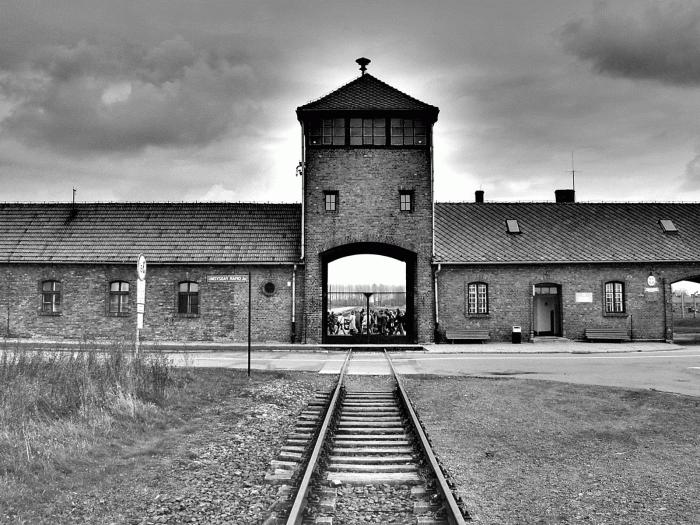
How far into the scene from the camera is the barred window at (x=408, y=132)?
25.8 meters

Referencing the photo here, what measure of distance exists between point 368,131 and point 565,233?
420 inches

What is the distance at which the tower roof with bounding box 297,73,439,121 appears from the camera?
83.0ft

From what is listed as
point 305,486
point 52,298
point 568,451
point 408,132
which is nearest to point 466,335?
point 408,132

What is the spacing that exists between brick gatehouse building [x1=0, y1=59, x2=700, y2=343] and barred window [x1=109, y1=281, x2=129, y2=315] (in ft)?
0.15

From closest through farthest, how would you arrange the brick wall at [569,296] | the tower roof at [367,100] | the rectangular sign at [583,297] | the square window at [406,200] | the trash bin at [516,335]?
the tower roof at [367,100] → the trash bin at [516,335] → the square window at [406,200] → the brick wall at [569,296] → the rectangular sign at [583,297]

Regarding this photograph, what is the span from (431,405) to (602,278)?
1864 centimetres

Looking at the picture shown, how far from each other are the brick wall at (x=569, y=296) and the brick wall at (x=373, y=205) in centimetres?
139

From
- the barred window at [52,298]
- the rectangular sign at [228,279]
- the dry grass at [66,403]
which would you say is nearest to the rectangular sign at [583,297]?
the rectangular sign at [228,279]

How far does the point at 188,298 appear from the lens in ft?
85.3

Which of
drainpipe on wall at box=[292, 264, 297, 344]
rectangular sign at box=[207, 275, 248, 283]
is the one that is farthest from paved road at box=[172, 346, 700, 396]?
rectangular sign at box=[207, 275, 248, 283]

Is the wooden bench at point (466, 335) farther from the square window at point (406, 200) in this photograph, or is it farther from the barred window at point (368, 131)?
the barred window at point (368, 131)

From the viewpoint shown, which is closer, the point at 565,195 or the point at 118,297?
the point at 118,297

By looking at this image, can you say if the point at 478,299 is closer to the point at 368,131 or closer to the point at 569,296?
the point at 569,296

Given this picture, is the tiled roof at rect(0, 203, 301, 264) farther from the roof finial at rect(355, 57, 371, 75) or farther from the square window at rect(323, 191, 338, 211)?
→ the roof finial at rect(355, 57, 371, 75)
